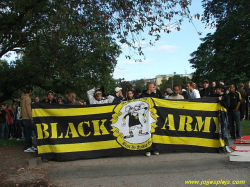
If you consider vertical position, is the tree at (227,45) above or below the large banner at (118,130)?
above

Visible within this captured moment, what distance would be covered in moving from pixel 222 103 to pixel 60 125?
166 inches

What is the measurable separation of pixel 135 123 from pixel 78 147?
1543 mm

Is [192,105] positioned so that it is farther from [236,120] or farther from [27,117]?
[27,117]

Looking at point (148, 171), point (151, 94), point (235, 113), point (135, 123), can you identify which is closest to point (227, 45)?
point (235, 113)

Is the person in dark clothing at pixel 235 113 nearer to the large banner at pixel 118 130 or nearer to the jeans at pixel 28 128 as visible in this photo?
the large banner at pixel 118 130

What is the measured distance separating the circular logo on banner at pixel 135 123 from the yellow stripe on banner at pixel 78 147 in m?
0.23

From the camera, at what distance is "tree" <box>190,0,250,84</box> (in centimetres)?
2012

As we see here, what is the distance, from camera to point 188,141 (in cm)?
691

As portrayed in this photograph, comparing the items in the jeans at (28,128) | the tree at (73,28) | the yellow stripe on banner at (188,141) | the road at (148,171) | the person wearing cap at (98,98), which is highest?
the tree at (73,28)

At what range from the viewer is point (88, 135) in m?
6.75

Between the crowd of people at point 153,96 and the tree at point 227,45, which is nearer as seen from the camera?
the crowd of people at point 153,96

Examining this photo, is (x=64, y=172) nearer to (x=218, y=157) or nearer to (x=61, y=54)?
(x=218, y=157)

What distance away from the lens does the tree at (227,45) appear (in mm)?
20125

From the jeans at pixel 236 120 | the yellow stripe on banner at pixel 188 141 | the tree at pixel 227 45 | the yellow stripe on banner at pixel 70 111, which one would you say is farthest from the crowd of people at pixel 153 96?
the tree at pixel 227 45
